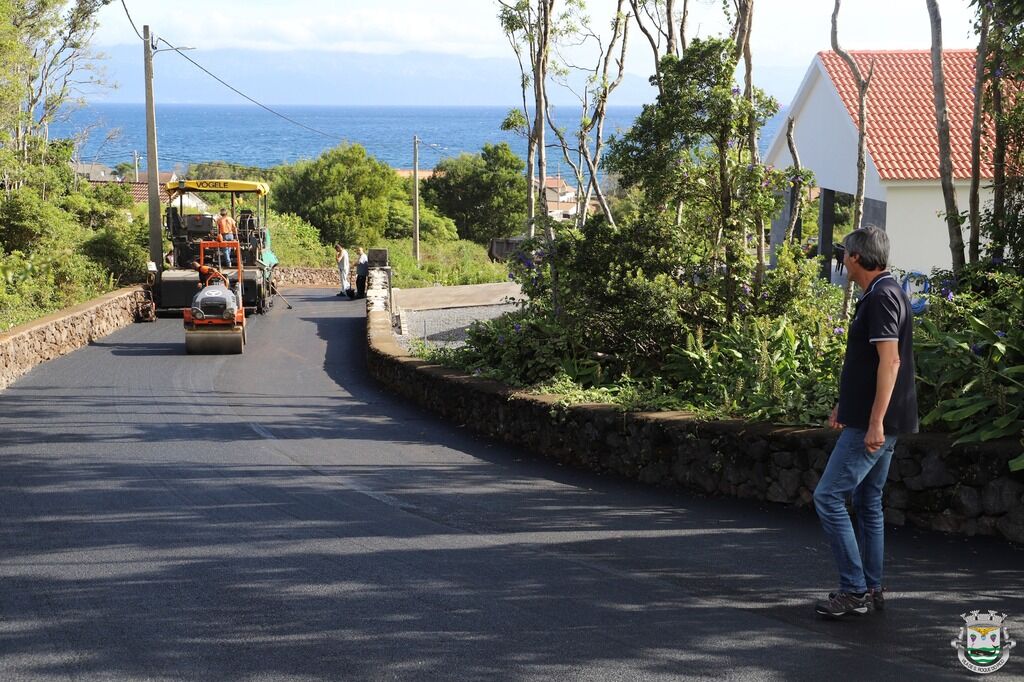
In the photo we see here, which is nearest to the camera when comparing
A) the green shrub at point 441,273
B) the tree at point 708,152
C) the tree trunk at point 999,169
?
the tree at point 708,152

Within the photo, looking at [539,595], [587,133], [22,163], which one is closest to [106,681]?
[539,595]

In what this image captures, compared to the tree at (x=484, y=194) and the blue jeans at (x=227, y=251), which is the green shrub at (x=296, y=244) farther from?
the tree at (x=484, y=194)

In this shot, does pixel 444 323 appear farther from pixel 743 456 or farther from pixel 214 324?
pixel 743 456

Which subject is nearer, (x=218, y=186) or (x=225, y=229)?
(x=225, y=229)

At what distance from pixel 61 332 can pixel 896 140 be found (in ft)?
56.0

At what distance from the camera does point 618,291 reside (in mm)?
11516

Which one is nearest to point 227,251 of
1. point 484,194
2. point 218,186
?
point 218,186

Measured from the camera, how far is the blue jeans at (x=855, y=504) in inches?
216

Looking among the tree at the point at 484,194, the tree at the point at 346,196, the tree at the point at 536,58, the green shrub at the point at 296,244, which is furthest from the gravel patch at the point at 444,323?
the tree at the point at 484,194

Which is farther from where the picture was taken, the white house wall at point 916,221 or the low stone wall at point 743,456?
the white house wall at point 916,221

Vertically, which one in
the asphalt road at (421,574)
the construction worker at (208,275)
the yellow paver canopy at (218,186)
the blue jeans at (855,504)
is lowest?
the asphalt road at (421,574)

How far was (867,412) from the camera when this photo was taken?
17.8ft

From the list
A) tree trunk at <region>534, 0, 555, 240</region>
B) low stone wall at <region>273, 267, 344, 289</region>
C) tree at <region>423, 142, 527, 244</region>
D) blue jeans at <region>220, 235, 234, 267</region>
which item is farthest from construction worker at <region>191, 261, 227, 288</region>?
tree at <region>423, 142, 527, 244</region>

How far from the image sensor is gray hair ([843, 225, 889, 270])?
218 inches
